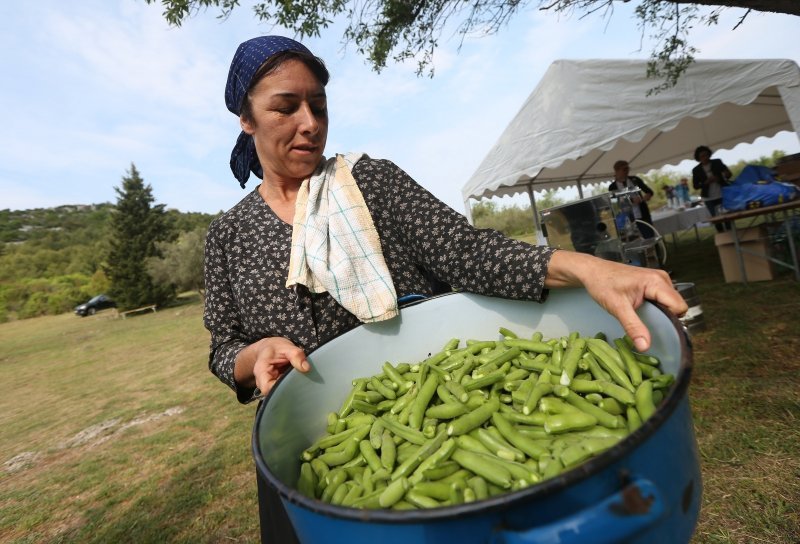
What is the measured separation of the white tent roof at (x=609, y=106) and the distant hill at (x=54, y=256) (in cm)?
3649

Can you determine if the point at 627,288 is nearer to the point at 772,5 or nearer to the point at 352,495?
the point at 352,495

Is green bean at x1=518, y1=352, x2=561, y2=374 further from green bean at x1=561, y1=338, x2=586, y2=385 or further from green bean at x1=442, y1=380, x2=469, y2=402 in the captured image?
green bean at x1=442, y1=380, x2=469, y2=402

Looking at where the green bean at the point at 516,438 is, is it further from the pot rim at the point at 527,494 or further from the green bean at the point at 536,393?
the pot rim at the point at 527,494

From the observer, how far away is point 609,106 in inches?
288

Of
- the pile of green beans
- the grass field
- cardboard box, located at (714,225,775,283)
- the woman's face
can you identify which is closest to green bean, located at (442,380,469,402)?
the pile of green beans

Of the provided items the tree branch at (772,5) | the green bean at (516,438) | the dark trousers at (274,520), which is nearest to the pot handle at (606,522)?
the green bean at (516,438)

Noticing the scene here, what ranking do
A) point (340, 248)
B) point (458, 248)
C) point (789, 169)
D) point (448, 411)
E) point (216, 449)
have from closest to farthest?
1. point (448, 411)
2. point (458, 248)
3. point (340, 248)
4. point (216, 449)
5. point (789, 169)

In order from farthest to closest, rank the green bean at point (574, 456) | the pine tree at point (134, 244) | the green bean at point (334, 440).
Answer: the pine tree at point (134, 244)
the green bean at point (334, 440)
the green bean at point (574, 456)

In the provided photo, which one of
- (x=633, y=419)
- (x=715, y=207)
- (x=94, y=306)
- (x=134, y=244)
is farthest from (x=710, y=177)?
(x=94, y=306)

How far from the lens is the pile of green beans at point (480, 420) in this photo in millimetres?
863

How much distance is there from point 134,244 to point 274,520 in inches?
1605

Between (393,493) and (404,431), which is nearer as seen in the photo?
(393,493)

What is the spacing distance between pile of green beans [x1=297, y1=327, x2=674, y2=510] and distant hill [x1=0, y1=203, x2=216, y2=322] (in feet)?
138

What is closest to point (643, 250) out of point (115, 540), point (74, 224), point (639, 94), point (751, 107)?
point (639, 94)
